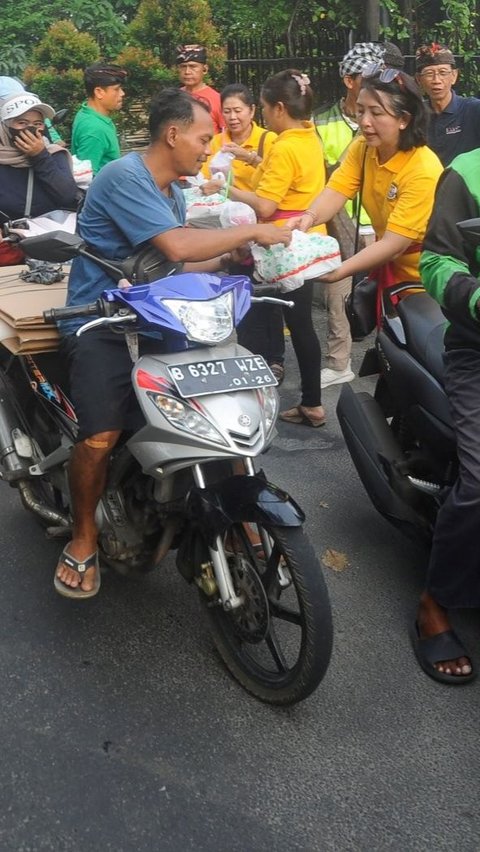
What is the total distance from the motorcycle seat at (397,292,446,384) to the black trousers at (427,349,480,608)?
7.7 inches

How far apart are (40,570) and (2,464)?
0.46m

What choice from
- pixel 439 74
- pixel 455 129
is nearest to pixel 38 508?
pixel 455 129

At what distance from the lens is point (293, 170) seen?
15.9ft

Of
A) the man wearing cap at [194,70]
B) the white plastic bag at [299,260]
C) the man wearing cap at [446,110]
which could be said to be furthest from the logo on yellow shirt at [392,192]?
the man wearing cap at [194,70]

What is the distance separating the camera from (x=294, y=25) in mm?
8273

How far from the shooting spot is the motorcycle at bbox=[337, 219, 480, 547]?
3.15 m

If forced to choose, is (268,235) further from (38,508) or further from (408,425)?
(38,508)

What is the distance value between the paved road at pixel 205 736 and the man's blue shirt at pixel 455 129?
11.1ft

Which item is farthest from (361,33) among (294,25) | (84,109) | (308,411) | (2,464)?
(2,464)

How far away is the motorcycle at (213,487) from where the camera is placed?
2.54 metres

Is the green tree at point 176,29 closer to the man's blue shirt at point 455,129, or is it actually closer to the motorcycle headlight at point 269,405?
the man's blue shirt at point 455,129

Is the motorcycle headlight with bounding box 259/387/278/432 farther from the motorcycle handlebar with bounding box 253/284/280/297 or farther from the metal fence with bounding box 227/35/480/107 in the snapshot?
the metal fence with bounding box 227/35/480/107

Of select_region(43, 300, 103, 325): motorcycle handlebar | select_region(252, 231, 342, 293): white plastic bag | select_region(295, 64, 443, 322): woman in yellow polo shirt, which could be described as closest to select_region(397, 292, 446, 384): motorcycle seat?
select_region(295, 64, 443, 322): woman in yellow polo shirt

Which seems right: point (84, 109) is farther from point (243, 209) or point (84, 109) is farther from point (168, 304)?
point (168, 304)
